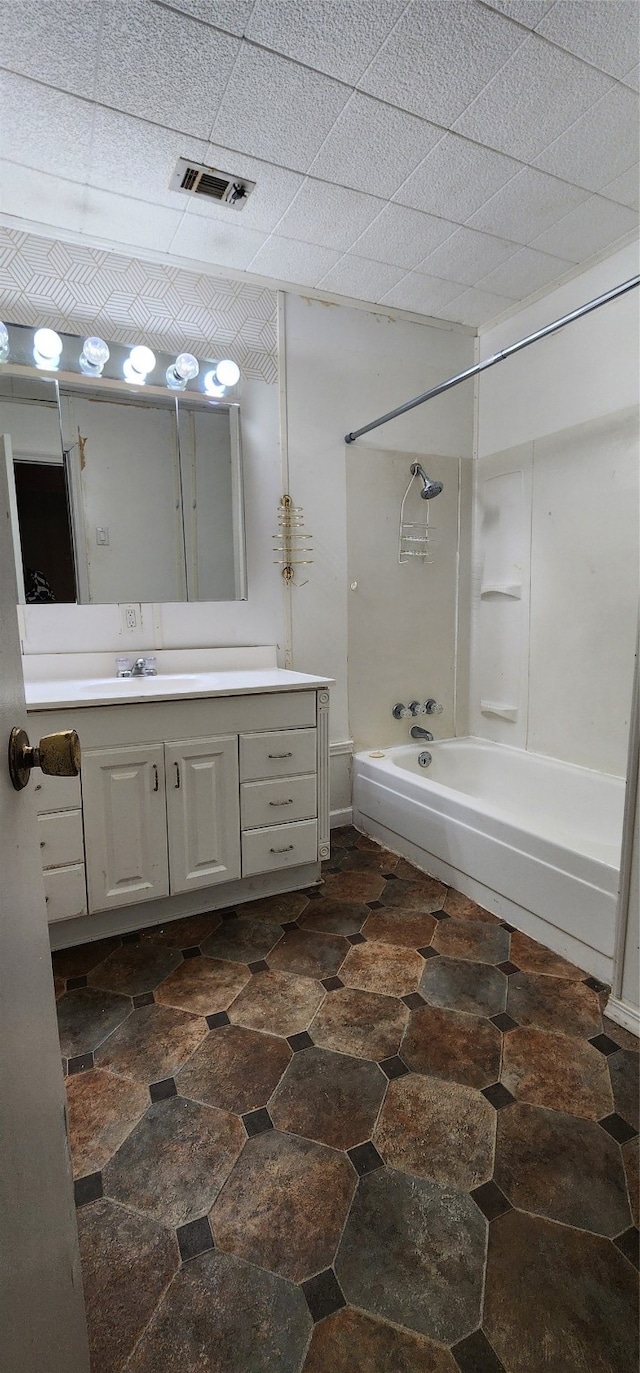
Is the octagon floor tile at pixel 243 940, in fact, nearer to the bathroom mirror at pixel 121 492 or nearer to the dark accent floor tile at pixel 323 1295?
the dark accent floor tile at pixel 323 1295

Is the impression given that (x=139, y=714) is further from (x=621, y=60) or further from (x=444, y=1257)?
(x=621, y=60)

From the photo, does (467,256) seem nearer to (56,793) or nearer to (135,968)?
(56,793)

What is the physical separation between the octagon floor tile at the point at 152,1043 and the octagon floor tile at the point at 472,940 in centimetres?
79

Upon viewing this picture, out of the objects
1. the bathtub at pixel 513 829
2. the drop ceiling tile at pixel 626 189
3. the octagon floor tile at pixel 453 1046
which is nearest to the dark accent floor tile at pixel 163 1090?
the octagon floor tile at pixel 453 1046

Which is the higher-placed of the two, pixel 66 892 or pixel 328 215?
pixel 328 215

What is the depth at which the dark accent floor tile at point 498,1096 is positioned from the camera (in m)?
1.27

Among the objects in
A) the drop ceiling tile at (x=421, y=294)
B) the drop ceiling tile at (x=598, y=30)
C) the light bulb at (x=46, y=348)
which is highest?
the drop ceiling tile at (x=598, y=30)

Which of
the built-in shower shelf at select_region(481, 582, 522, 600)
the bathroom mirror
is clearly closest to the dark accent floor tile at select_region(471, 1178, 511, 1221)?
the bathroom mirror

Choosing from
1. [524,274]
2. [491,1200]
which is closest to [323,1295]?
[491,1200]

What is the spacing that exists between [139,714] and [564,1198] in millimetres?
1509

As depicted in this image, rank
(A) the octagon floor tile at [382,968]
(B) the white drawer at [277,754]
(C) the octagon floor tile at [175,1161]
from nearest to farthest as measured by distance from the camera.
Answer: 1. (C) the octagon floor tile at [175,1161]
2. (A) the octagon floor tile at [382,968]
3. (B) the white drawer at [277,754]

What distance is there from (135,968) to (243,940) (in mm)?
342

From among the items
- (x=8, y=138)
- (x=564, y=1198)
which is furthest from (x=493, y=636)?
(x=8, y=138)

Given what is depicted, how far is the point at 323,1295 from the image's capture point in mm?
932
